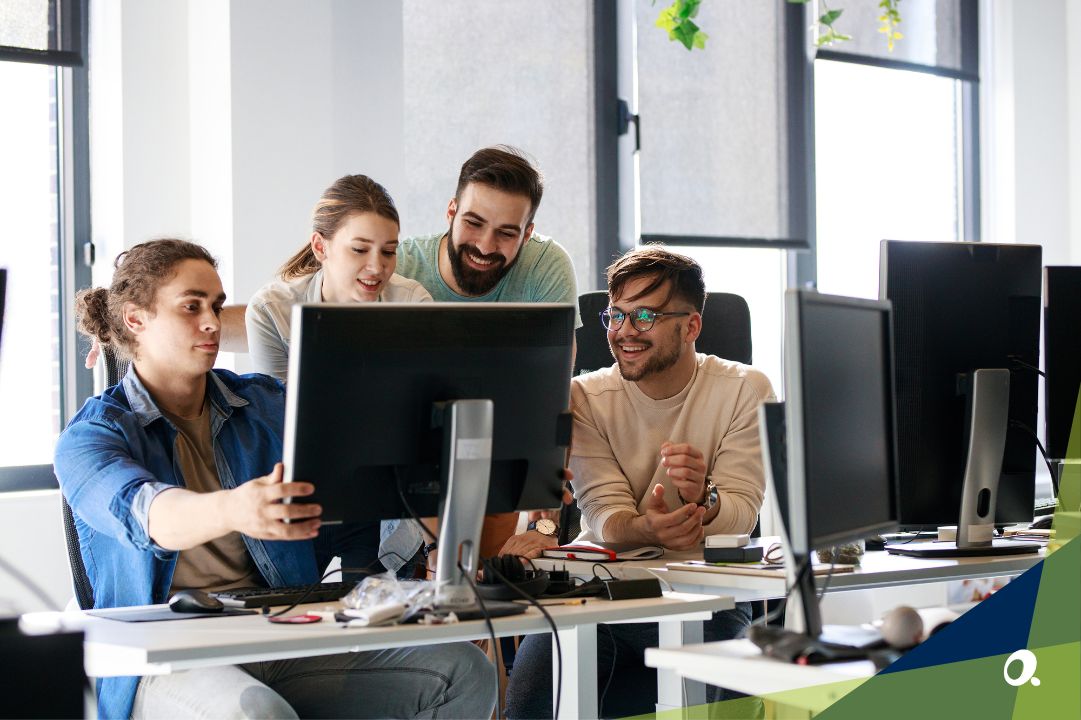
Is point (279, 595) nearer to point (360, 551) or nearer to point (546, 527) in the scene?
point (360, 551)

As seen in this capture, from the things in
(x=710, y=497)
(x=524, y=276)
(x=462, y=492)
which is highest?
(x=524, y=276)

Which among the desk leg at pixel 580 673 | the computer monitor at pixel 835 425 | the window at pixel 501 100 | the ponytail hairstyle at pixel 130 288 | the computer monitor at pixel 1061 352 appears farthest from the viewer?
the window at pixel 501 100

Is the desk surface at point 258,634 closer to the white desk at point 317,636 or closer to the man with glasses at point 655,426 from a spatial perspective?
the white desk at point 317,636

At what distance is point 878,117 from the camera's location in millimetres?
5242

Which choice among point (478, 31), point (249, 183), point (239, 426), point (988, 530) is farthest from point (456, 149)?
point (988, 530)

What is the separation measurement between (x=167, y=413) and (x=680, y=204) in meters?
2.79

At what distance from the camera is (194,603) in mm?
1801

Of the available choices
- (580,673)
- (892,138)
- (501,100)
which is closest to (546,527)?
(580,673)

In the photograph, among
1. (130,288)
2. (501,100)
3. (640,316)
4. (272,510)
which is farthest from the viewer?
(501,100)

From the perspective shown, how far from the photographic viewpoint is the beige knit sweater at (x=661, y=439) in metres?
2.53

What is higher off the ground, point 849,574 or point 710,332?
point 710,332

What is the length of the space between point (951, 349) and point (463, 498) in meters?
1.04

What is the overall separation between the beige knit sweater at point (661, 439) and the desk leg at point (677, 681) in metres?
0.45

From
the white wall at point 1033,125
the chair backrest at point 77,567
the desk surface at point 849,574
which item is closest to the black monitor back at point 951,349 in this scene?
the desk surface at point 849,574
